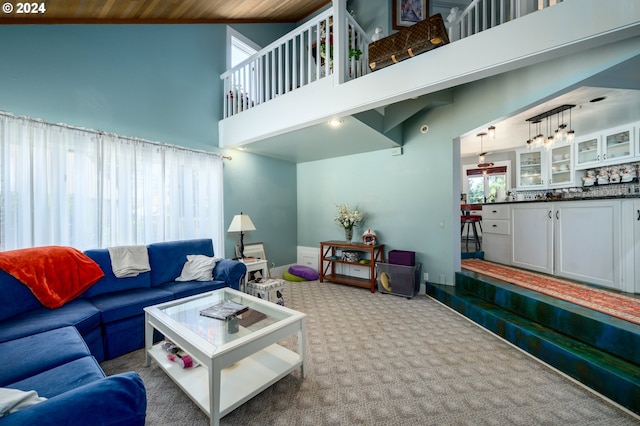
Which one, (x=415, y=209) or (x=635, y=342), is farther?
(x=415, y=209)

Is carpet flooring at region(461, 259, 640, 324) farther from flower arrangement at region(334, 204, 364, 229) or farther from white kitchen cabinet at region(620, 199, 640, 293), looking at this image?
flower arrangement at region(334, 204, 364, 229)

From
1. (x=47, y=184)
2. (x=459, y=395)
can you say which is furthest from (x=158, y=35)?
(x=459, y=395)

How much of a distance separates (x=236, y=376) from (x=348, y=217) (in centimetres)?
299

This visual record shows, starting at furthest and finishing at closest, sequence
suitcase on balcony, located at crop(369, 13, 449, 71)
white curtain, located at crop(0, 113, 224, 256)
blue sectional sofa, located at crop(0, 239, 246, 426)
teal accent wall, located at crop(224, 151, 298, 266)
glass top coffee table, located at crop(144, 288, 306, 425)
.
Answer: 1. teal accent wall, located at crop(224, 151, 298, 266)
2. white curtain, located at crop(0, 113, 224, 256)
3. suitcase on balcony, located at crop(369, 13, 449, 71)
4. glass top coffee table, located at crop(144, 288, 306, 425)
5. blue sectional sofa, located at crop(0, 239, 246, 426)

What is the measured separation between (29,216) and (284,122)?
259 cm

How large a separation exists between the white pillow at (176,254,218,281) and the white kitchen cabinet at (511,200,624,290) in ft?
13.9

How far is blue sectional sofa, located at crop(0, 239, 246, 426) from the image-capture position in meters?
0.82

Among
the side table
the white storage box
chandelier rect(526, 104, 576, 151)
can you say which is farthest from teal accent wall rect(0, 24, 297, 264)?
chandelier rect(526, 104, 576, 151)

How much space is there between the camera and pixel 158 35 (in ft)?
10.4

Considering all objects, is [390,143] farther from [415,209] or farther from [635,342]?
[635,342]

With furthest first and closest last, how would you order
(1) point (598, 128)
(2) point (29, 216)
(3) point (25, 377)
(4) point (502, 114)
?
(1) point (598, 128) → (4) point (502, 114) → (2) point (29, 216) → (3) point (25, 377)

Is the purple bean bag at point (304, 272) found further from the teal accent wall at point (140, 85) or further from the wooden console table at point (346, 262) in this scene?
the teal accent wall at point (140, 85)

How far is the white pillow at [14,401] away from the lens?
673 millimetres

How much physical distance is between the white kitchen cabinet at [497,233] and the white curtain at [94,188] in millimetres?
4449
